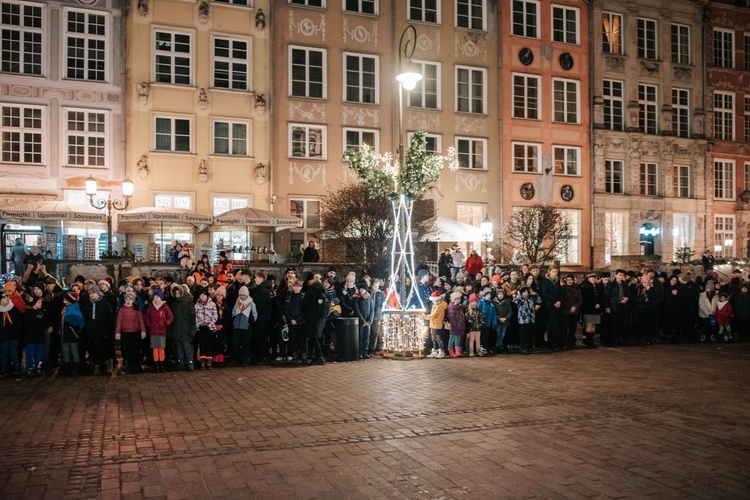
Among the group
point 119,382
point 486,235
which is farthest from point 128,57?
point 119,382

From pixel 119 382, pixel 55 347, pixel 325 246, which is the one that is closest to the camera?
pixel 119 382

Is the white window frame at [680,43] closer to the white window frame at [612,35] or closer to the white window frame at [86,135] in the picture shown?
the white window frame at [612,35]

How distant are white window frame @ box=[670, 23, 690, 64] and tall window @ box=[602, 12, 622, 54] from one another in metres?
3.14

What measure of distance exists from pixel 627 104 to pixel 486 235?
1462 centimetres

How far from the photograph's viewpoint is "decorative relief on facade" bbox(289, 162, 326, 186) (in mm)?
30250

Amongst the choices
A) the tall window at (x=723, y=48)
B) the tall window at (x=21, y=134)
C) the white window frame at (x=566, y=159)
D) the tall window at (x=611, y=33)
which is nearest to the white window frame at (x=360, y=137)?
the white window frame at (x=566, y=159)

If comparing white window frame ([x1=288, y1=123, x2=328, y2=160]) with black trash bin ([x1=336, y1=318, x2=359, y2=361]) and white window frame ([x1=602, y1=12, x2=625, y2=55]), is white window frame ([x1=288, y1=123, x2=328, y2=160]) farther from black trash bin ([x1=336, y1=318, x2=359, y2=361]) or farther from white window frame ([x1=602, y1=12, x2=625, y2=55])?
black trash bin ([x1=336, y1=318, x2=359, y2=361])

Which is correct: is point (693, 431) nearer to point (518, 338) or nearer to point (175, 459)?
point (175, 459)

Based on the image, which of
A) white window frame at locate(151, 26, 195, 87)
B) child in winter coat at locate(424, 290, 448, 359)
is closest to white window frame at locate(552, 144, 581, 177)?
white window frame at locate(151, 26, 195, 87)

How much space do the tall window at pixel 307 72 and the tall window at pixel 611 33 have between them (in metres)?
14.6

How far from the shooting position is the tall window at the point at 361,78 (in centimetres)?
3142

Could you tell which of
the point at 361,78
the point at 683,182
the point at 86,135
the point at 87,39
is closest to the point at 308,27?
the point at 361,78

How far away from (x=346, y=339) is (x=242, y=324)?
222cm

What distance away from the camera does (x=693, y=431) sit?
351 inches
